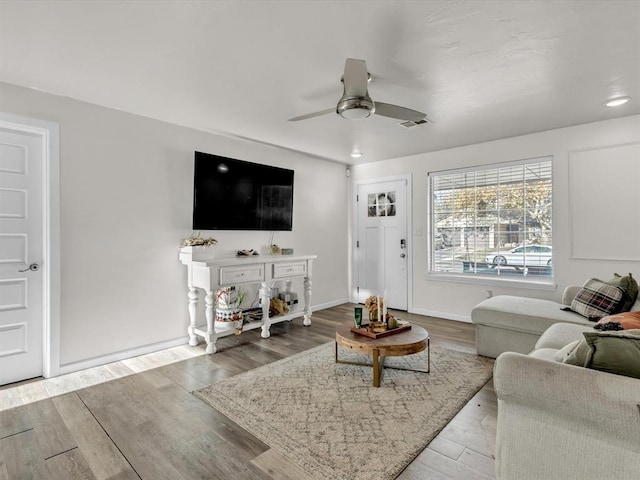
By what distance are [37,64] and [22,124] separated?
2.06ft

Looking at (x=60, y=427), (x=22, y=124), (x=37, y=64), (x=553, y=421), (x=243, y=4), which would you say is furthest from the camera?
(x=22, y=124)

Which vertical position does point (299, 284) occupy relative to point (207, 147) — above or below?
below

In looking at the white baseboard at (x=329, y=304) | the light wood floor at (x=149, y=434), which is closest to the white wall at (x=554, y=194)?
the white baseboard at (x=329, y=304)

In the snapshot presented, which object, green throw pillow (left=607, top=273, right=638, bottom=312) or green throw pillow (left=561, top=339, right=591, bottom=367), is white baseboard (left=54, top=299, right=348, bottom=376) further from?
green throw pillow (left=607, top=273, right=638, bottom=312)

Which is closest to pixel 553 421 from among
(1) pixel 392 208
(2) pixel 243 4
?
(2) pixel 243 4

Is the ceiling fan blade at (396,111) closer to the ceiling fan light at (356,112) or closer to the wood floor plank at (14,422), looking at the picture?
the ceiling fan light at (356,112)

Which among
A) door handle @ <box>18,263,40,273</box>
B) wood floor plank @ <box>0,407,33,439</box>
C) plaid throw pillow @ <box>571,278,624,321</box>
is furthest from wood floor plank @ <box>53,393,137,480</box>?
plaid throw pillow @ <box>571,278,624,321</box>

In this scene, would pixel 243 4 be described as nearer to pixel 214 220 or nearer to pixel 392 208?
pixel 214 220

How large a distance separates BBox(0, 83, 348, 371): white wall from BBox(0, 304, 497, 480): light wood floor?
42cm

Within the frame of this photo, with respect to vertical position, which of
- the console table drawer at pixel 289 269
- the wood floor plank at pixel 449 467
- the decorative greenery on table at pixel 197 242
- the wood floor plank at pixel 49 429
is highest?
the decorative greenery on table at pixel 197 242

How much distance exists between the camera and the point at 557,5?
1.76m

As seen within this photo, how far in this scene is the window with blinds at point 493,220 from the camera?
4043mm

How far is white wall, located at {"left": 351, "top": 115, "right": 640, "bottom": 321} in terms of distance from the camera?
3.53 metres

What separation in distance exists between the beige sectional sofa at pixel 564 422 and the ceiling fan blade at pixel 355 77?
1.72m
